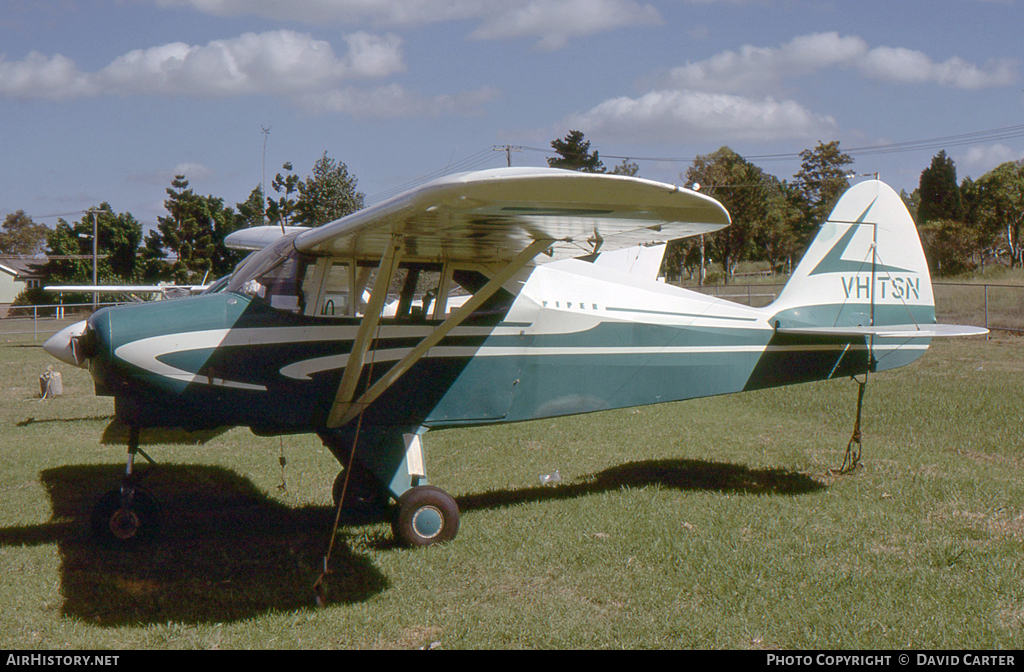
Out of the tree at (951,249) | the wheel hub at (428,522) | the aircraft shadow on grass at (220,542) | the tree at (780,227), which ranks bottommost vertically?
the aircraft shadow on grass at (220,542)

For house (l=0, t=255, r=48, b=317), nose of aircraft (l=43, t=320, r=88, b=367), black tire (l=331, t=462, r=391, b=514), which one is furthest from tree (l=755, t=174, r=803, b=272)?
house (l=0, t=255, r=48, b=317)

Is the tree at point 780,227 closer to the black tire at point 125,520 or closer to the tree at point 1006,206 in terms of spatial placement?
the tree at point 1006,206

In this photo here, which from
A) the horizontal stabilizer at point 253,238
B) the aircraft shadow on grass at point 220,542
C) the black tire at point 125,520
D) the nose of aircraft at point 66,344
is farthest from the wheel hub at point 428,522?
the horizontal stabilizer at point 253,238

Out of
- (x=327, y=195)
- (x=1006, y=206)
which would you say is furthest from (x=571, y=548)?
(x=1006, y=206)

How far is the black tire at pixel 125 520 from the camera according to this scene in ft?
20.5

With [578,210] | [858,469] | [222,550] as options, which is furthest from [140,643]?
[858,469]

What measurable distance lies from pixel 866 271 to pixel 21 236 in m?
119

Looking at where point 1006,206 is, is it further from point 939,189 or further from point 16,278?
point 16,278

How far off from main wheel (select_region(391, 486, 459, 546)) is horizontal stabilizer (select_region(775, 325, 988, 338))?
3.91 m

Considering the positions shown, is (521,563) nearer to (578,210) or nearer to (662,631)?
(662,631)

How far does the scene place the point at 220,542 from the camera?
6.44 metres

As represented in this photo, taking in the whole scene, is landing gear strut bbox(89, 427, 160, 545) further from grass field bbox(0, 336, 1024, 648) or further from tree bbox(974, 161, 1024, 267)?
tree bbox(974, 161, 1024, 267)

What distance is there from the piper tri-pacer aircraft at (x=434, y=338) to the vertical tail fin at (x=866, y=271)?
1.20ft

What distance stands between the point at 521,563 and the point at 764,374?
3.50m
